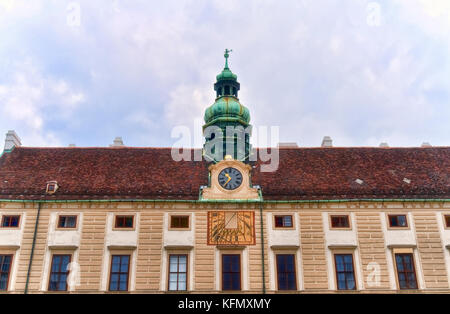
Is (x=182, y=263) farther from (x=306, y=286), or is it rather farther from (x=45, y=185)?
(x=45, y=185)

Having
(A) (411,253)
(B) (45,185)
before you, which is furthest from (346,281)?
(B) (45,185)

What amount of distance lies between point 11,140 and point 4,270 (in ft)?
36.8

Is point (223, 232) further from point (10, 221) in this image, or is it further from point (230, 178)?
point (10, 221)

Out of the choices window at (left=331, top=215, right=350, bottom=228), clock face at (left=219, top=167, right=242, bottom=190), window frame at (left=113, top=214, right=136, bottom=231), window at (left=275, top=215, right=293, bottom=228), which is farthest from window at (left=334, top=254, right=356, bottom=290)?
Answer: window frame at (left=113, top=214, right=136, bottom=231)

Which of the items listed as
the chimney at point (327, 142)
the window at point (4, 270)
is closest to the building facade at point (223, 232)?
the window at point (4, 270)

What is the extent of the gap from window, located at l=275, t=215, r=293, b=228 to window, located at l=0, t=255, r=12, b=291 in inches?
656

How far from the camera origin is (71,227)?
3152cm

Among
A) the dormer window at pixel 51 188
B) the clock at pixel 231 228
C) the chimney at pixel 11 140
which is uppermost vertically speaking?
the chimney at pixel 11 140

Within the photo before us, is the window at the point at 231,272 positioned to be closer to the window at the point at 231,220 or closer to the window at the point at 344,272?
the window at the point at 231,220

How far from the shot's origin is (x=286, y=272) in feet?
100

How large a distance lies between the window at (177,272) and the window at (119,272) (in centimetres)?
265

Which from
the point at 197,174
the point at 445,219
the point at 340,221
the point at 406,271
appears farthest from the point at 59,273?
the point at 445,219

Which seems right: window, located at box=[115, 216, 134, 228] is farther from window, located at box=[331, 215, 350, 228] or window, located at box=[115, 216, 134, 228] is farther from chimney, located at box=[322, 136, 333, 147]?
chimney, located at box=[322, 136, 333, 147]

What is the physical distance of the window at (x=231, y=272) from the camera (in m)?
30.3
